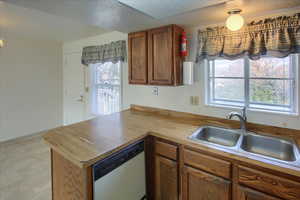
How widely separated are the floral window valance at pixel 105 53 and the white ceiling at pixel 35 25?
272 millimetres

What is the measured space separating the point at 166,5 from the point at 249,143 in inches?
59.3

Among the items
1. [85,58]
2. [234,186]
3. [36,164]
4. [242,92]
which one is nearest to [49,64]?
[85,58]

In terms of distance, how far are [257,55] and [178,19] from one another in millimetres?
886

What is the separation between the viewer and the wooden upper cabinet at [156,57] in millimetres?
2123

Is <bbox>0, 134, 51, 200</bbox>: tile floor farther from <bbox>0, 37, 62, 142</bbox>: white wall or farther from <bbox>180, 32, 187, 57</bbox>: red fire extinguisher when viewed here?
<bbox>180, 32, 187, 57</bbox>: red fire extinguisher

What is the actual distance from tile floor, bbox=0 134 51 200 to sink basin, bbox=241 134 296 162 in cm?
230

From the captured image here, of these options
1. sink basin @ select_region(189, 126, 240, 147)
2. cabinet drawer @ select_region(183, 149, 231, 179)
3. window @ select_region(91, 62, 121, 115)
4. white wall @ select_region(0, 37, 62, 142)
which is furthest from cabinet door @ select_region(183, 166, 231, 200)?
white wall @ select_region(0, 37, 62, 142)

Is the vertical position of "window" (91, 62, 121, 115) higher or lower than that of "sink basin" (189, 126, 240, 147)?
higher

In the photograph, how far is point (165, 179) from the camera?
178 centimetres

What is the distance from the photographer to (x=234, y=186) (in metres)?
1.38

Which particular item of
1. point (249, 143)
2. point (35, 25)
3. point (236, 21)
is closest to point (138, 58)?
point (236, 21)


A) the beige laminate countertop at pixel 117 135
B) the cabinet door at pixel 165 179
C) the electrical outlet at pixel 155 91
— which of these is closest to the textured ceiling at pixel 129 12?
the electrical outlet at pixel 155 91

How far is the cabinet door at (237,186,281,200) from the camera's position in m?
1.25

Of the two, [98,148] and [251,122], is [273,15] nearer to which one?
[251,122]
